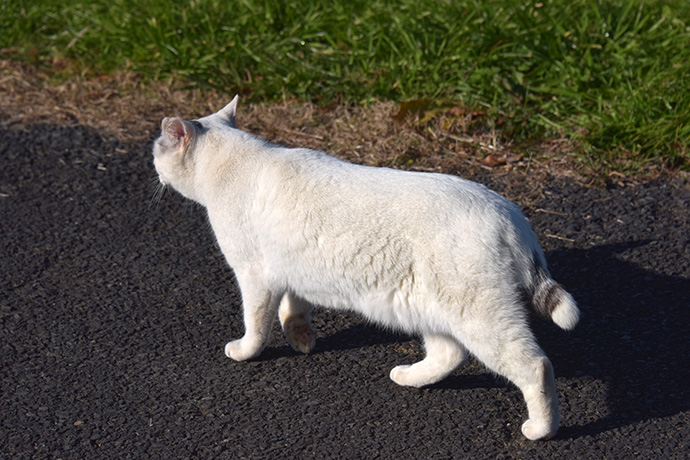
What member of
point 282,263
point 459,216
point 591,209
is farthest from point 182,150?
point 591,209

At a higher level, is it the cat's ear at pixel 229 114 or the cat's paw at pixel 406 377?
the cat's ear at pixel 229 114

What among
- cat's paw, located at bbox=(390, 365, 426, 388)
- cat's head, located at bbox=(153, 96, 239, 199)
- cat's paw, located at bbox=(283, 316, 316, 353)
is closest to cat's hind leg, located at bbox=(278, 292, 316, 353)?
cat's paw, located at bbox=(283, 316, 316, 353)

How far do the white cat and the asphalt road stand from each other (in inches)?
7.1

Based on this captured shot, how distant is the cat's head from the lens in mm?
3650

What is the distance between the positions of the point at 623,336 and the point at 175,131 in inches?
91.4

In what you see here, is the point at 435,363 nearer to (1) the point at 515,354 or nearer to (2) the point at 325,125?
(1) the point at 515,354

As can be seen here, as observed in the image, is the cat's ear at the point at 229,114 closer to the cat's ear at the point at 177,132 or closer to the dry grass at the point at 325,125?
the cat's ear at the point at 177,132

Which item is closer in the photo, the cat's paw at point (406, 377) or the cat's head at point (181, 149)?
the cat's paw at point (406, 377)

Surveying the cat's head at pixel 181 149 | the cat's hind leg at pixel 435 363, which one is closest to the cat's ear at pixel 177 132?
the cat's head at pixel 181 149

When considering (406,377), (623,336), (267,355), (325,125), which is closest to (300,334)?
(267,355)

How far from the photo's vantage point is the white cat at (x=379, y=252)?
9.86ft

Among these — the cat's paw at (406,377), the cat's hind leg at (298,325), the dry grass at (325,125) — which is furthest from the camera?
the dry grass at (325,125)

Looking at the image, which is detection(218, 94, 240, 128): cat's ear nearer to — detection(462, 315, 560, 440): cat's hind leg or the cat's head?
the cat's head

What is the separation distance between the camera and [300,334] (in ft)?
12.4
